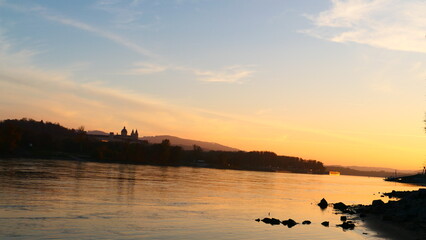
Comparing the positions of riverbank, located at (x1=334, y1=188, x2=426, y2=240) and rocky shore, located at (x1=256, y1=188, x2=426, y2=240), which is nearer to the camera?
riverbank, located at (x1=334, y1=188, x2=426, y2=240)

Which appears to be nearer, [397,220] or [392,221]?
[397,220]

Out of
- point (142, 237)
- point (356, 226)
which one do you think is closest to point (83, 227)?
point (142, 237)

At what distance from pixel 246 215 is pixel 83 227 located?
21.8m

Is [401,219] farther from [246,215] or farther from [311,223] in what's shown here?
[246,215]

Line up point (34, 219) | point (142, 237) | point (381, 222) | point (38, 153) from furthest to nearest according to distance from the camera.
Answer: point (38, 153), point (381, 222), point (34, 219), point (142, 237)

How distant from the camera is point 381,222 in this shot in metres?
48.5

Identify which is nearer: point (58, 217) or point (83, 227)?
point (83, 227)

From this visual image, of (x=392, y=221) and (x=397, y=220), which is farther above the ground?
(x=397, y=220)

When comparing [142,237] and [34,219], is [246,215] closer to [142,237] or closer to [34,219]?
[142,237]

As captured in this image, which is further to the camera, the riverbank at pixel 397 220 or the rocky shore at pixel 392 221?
the rocky shore at pixel 392 221

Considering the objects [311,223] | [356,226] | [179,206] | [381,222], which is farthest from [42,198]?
[381,222]

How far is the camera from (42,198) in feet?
154

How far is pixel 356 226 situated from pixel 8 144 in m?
169

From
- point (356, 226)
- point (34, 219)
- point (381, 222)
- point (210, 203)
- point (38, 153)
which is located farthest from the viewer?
point (38, 153)
